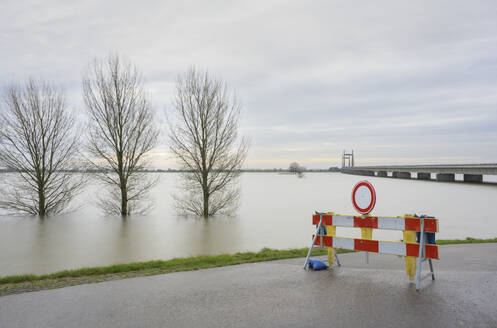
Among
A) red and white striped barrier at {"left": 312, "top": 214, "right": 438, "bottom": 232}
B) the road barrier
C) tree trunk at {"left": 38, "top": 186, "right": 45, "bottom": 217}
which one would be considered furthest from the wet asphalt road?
tree trunk at {"left": 38, "top": 186, "right": 45, "bottom": 217}

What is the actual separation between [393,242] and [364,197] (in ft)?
3.20

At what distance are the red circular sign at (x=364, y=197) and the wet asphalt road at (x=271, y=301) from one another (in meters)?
1.23

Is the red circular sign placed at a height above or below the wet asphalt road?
above

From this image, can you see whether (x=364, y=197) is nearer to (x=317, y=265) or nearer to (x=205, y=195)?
(x=317, y=265)

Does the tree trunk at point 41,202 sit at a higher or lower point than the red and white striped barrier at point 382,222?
lower

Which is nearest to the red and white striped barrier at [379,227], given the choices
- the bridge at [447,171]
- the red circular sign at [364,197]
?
the red circular sign at [364,197]

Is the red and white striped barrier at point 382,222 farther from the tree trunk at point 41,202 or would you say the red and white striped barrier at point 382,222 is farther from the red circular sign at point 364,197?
the tree trunk at point 41,202

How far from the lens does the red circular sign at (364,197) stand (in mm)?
6834

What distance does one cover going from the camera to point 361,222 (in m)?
6.97

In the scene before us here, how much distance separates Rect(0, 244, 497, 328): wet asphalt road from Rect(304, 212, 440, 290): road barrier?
39 cm

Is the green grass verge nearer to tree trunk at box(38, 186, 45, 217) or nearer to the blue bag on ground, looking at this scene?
the blue bag on ground

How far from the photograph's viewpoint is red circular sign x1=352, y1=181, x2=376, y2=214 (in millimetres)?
6834

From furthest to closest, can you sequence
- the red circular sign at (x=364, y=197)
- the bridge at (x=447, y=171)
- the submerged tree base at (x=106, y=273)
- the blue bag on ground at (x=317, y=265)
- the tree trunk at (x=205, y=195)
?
the bridge at (x=447, y=171) < the tree trunk at (x=205, y=195) < the blue bag on ground at (x=317, y=265) < the red circular sign at (x=364, y=197) < the submerged tree base at (x=106, y=273)

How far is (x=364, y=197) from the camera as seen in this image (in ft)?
23.0
